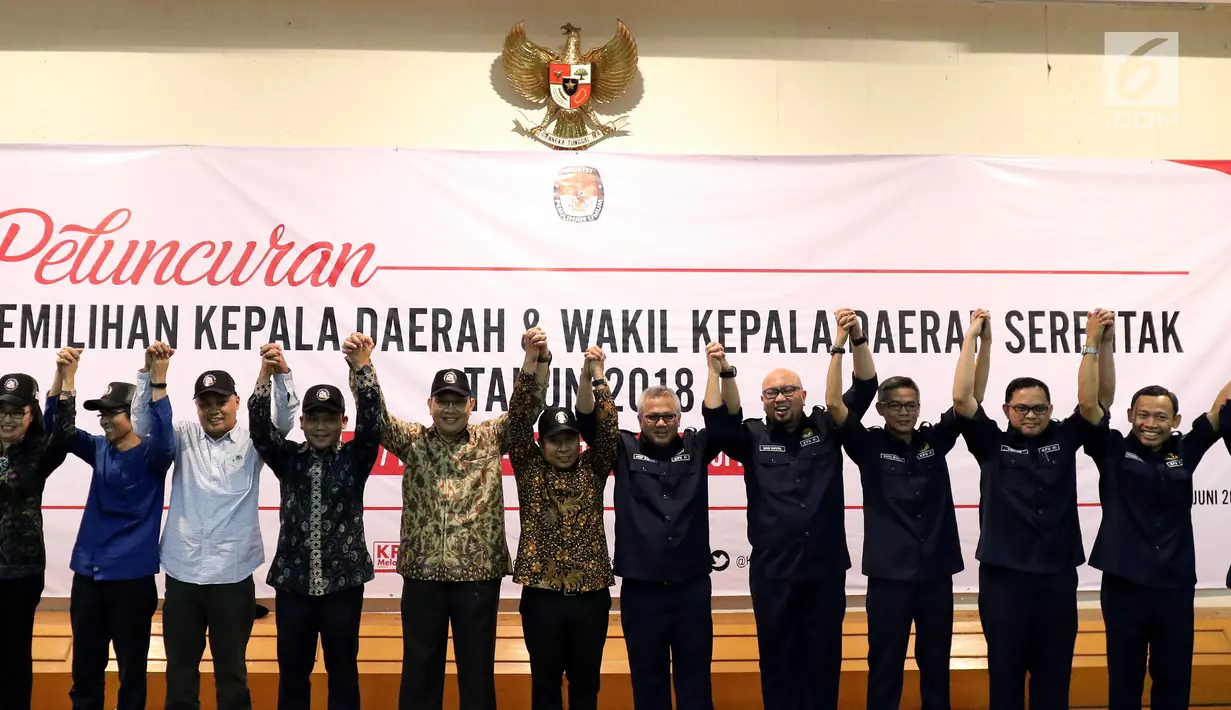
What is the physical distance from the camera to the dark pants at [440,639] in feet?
11.0

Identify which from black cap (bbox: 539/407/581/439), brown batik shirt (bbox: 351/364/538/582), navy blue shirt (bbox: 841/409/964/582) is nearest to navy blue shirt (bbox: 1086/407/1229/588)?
navy blue shirt (bbox: 841/409/964/582)

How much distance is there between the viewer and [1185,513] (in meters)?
3.58

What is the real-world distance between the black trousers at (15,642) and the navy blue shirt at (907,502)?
2961 mm

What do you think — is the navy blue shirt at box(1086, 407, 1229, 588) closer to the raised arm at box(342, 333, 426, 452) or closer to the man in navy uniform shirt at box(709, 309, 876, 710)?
the man in navy uniform shirt at box(709, 309, 876, 710)

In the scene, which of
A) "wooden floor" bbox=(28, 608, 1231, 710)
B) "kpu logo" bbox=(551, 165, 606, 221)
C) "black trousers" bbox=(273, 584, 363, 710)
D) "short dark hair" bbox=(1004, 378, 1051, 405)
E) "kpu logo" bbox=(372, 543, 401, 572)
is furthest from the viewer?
"kpu logo" bbox=(551, 165, 606, 221)

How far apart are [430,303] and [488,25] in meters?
1.44

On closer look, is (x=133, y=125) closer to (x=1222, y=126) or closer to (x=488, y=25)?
(x=488, y=25)

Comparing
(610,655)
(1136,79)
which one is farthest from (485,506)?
(1136,79)

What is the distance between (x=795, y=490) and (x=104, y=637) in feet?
8.06

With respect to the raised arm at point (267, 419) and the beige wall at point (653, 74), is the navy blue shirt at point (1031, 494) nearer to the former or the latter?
the beige wall at point (653, 74)

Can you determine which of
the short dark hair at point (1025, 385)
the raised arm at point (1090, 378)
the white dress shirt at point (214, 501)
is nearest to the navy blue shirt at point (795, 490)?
the short dark hair at point (1025, 385)

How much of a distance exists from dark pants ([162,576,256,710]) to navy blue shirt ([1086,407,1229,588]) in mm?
3044

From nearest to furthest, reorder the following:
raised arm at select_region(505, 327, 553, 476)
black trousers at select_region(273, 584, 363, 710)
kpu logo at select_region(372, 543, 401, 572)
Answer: black trousers at select_region(273, 584, 363, 710)
raised arm at select_region(505, 327, 553, 476)
kpu logo at select_region(372, 543, 401, 572)

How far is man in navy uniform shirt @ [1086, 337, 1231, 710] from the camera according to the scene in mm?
3486
